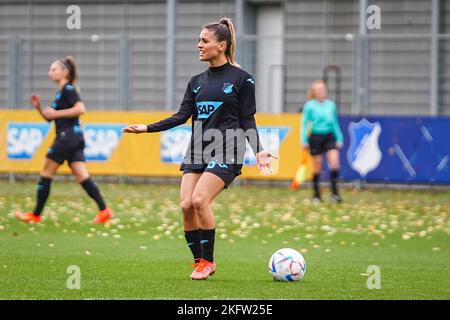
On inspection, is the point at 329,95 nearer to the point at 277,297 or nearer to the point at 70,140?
the point at 70,140

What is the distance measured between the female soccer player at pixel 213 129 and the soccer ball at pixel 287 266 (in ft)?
1.87

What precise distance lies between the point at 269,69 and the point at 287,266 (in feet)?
47.5

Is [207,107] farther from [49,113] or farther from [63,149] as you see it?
[63,149]

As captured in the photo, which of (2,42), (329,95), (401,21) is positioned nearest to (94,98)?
(2,42)

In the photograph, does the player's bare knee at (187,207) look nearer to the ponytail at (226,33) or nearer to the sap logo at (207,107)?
the sap logo at (207,107)

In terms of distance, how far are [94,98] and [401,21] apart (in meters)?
7.32

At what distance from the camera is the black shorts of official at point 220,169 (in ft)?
32.8

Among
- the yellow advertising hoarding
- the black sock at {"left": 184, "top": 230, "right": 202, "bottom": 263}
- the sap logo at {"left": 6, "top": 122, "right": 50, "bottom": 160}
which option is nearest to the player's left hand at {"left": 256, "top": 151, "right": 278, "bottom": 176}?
the black sock at {"left": 184, "top": 230, "right": 202, "bottom": 263}

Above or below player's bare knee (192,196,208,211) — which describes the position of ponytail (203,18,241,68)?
above

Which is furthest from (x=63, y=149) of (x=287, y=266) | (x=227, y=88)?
(x=287, y=266)

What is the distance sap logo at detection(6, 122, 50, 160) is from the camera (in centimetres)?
2362

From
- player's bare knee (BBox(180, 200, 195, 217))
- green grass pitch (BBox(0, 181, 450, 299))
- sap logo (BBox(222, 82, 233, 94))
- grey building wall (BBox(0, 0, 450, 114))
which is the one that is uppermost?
grey building wall (BBox(0, 0, 450, 114))

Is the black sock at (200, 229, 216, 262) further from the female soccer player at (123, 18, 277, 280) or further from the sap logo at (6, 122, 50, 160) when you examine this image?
the sap logo at (6, 122, 50, 160)

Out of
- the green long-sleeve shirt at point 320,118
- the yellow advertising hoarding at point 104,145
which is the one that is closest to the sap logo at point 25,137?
the yellow advertising hoarding at point 104,145
